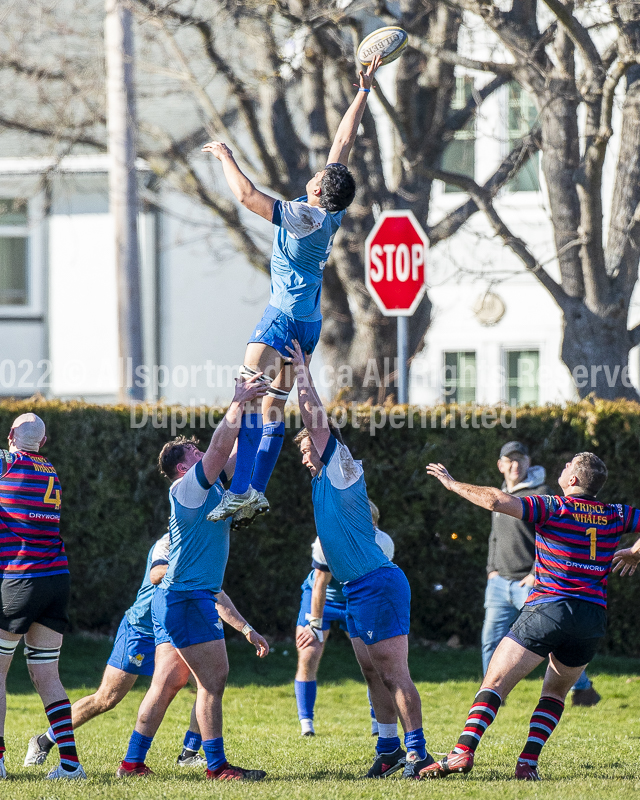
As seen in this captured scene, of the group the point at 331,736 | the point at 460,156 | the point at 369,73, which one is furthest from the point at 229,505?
the point at 460,156

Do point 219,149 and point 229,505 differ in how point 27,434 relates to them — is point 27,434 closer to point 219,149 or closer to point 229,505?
point 229,505

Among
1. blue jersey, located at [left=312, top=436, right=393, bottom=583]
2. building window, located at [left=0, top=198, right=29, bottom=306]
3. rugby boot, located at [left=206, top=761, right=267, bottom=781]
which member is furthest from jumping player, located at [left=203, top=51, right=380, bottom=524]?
building window, located at [left=0, top=198, right=29, bottom=306]

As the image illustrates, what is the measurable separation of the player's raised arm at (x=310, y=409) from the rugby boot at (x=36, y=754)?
278 cm

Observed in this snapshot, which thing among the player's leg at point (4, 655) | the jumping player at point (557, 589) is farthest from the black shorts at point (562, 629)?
the player's leg at point (4, 655)

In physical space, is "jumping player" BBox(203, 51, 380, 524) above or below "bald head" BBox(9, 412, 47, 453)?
above

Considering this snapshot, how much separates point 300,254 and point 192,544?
5.82 ft

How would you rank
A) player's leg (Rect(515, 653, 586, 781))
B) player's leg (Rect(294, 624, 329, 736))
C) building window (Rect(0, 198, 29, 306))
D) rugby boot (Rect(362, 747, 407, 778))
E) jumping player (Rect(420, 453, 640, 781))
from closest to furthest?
jumping player (Rect(420, 453, 640, 781)) → player's leg (Rect(515, 653, 586, 781)) → rugby boot (Rect(362, 747, 407, 778)) → player's leg (Rect(294, 624, 329, 736)) → building window (Rect(0, 198, 29, 306))

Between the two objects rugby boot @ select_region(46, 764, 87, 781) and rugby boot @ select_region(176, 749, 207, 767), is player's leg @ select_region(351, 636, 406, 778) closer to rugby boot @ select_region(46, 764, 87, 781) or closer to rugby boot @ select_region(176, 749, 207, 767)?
rugby boot @ select_region(176, 749, 207, 767)

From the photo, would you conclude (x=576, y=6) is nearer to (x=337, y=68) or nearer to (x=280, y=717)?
(x=337, y=68)

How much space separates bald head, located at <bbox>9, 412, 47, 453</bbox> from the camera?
6.23m

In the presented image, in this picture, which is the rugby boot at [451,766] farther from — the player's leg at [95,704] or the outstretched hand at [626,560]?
the player's leg at [95,704]

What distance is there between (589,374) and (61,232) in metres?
11.1

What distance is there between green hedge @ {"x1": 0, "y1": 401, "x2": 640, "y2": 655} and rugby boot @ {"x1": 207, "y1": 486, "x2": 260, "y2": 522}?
15.8 ft

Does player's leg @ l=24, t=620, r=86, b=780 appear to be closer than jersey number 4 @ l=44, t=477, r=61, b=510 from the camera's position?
Yes
